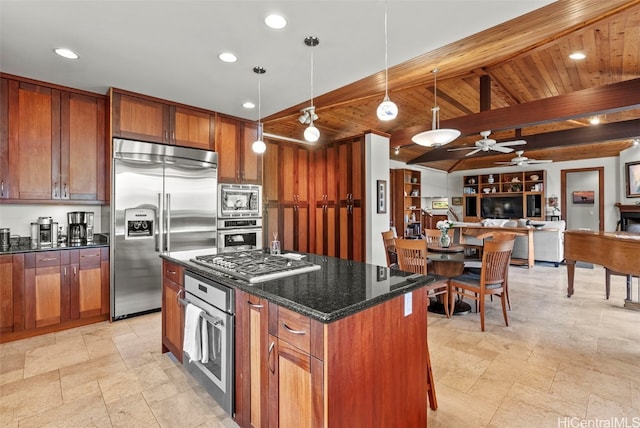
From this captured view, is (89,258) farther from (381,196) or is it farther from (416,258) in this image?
(381,196)

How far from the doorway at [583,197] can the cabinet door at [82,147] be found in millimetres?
11069

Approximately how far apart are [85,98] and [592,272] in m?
8.82

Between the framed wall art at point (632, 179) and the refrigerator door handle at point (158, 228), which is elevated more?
the framed wall art at point (632, 179)

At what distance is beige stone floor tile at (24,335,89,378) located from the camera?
2463mm

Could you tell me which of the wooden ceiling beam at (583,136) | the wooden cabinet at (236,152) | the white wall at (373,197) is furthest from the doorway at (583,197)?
the wooden cabinet at (236,152)

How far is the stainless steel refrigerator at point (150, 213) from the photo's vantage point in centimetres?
342

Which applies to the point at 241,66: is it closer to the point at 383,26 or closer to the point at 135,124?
the point at 383,26

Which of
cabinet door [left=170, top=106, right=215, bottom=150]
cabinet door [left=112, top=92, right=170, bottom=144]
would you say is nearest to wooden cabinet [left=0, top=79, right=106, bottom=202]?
cabinet door [left=112, top=92, right=170, bottom=144]

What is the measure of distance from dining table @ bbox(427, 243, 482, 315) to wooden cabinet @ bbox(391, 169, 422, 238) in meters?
4.25

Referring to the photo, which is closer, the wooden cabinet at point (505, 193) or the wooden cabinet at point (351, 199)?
the wooden cabinet at point (351, 199)

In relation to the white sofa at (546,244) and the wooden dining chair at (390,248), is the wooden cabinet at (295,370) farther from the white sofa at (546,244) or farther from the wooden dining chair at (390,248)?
the white sofa at (546,244)

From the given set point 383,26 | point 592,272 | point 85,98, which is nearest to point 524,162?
point 592,272

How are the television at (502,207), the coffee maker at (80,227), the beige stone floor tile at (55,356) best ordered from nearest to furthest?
the beige stone floor tile at (55,356), the coffee maker at (80,227), the television at (502,207)

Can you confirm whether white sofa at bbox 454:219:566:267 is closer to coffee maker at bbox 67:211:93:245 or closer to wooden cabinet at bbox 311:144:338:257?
wooden cabinet at bbox 311:144:338:257
